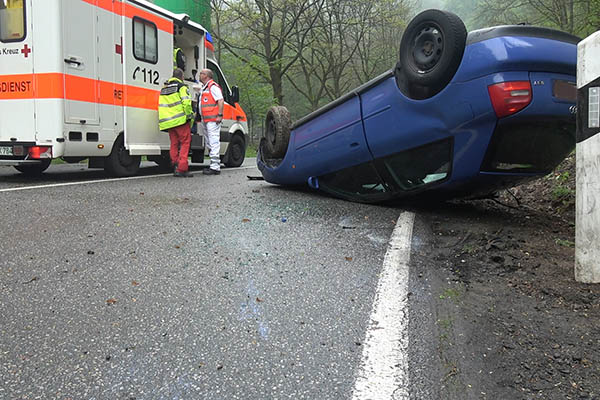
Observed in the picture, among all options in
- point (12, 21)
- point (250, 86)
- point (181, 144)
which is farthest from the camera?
point (250, 86)

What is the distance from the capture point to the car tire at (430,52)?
370 centimetres

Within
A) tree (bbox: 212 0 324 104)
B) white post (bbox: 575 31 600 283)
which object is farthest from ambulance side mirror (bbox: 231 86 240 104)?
tree (bbox: 212 0 324 104)

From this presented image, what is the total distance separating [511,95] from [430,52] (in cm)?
77

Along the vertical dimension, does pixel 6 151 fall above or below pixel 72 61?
below

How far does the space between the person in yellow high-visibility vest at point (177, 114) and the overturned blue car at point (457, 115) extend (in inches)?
139

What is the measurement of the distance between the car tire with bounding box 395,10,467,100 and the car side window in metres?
1.03

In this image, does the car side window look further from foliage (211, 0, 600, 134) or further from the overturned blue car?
foliage (211, 0, 600, 134)

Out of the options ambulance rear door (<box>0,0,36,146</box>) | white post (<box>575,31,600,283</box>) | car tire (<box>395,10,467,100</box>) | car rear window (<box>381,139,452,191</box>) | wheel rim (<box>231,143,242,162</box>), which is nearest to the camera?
white post (<box>575,31,600,283</box>)

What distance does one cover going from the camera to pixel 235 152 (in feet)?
37.3

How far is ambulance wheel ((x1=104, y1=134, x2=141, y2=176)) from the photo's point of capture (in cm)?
768

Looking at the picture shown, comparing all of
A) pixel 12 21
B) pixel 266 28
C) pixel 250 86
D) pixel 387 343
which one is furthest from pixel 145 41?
pixel 250 86

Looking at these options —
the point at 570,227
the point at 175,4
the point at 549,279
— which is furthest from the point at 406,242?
the point at 175,4

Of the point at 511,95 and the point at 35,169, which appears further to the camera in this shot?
the point at 35,169

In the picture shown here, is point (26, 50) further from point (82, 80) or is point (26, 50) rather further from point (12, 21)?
point (82, 80)
